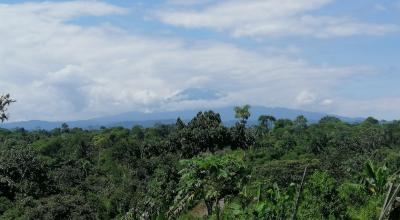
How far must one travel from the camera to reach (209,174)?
793 cm

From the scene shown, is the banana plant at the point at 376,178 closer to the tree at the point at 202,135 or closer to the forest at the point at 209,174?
the forest at the point at 209,174

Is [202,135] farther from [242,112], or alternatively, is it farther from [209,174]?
[209,174]

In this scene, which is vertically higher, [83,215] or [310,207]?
[310,207]

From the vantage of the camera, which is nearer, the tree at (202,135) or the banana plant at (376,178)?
the banana plant at (376,178)

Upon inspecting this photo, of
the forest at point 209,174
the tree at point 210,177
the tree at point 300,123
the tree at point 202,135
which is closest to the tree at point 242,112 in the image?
the forest at point 209,174

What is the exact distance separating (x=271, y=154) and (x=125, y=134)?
30.1 meters

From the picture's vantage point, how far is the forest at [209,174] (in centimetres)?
808

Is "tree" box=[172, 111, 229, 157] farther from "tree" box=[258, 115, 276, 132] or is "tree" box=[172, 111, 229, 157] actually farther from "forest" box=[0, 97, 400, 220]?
"tree" box=[258, 115, 276, 132]

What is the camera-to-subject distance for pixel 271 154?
2704 inches

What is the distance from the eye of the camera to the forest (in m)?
8.08

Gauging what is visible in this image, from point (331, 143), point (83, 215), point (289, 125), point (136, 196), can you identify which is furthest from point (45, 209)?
point (289, 125)

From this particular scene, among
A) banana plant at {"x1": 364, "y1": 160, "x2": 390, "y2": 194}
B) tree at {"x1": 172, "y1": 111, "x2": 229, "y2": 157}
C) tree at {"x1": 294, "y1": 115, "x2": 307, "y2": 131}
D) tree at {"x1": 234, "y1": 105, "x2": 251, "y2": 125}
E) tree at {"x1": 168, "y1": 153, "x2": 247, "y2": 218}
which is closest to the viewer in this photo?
tree at {"x1": 168, "y1": 153, "x2": 247, "y2": 218}

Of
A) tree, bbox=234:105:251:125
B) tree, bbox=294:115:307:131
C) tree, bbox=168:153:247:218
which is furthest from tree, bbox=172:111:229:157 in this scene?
tree, bbox=168:153:247:218

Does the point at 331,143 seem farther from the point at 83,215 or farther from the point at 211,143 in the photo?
the point at 83,215
